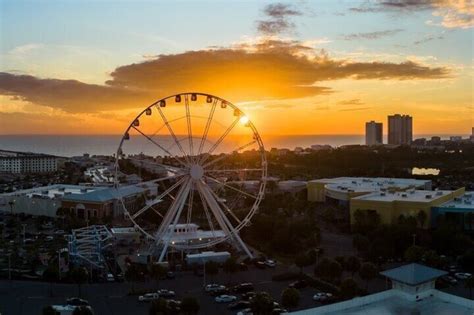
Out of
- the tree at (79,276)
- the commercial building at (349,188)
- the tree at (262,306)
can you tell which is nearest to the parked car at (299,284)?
the tree at (262,306)

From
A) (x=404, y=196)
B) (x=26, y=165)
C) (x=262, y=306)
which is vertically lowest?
(x=262, y=306)

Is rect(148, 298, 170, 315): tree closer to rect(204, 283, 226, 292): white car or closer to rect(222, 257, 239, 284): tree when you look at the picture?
rect(204, 283, 226, 292): white car

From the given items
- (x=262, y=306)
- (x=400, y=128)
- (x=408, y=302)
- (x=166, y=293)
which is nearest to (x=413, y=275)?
(x=408, y=302)

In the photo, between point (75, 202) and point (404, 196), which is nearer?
point (404, 196)

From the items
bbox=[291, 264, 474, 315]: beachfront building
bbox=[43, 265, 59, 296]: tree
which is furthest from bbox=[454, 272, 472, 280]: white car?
bbox=[43, 265, 59, 296]: tree

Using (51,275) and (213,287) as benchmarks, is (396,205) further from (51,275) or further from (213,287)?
(51,275)

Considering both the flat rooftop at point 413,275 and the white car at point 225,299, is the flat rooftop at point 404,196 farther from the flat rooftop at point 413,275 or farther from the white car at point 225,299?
the flat rooftop at point 413,275
